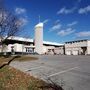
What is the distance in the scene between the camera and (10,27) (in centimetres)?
A: 3095

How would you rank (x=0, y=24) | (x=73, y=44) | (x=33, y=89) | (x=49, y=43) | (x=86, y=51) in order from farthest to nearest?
(x=49, y=43)
(x=73, y=44)
(x=86, y=51)
(x=0, y=24)
(x=33, y=89)

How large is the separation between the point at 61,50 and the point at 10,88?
68.6 meters

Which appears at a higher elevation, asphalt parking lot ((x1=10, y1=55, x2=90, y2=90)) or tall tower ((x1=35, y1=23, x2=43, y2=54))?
tall tower ((x1=35, y1=23, x2=43, y2=54))

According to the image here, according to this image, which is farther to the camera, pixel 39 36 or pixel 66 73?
pixel 39 36

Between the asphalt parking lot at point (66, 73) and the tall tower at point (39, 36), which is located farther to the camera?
the tall tower at point (39, 36)

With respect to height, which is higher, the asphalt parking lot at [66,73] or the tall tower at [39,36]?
the tall tower at [39,36]

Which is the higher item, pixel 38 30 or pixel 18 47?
pixel 38 30

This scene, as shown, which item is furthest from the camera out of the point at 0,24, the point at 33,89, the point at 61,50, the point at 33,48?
the point at 33,48

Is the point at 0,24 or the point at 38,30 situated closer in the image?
the point at 0,24

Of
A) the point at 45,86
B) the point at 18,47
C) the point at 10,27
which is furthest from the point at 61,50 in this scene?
the point at 45,86

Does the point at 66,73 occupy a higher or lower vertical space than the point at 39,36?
lower

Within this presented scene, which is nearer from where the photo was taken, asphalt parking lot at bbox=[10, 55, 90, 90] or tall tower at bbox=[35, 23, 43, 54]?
asphalt parking lot at bbox=[10, 55, 90, 90]

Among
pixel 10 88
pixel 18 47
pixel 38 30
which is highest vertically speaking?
pixel 38 30

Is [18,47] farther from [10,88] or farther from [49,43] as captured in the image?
[10,88]
